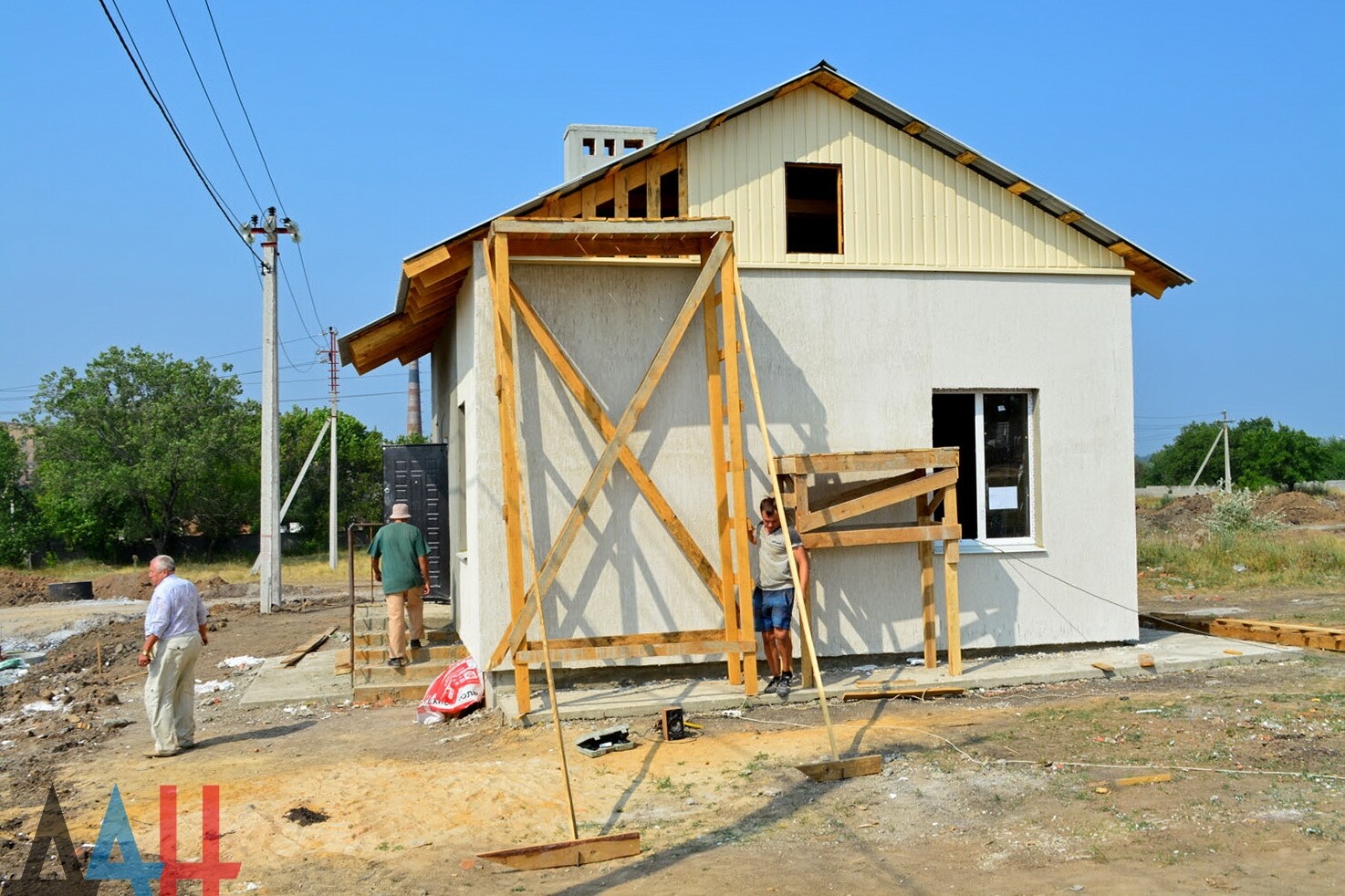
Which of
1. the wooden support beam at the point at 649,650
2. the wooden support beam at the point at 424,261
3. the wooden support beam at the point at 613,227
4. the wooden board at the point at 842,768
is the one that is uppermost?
the wooden support beam at the point at 613,227

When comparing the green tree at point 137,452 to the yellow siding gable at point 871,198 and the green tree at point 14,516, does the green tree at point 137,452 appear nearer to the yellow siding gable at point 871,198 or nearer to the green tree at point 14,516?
the green tree at point 14,516

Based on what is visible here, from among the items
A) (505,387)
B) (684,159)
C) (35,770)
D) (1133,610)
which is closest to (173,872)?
(35,770)

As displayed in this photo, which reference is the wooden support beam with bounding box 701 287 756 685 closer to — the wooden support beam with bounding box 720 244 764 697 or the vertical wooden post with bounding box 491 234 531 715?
the wooden support beam with bounding box 720 244 764 697

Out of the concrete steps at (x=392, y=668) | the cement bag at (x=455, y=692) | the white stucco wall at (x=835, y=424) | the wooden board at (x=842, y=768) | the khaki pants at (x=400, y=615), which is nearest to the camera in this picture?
the wooden board at (x=842, y=768)

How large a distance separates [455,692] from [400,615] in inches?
59.0

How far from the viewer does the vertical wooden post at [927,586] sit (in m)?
9.89

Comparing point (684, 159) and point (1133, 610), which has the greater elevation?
point (684, 159)

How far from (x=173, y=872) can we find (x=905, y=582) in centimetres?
677

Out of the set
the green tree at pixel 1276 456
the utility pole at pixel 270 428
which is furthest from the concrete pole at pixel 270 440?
the green tree at pixel 1276 456

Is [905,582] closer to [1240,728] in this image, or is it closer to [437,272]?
[1240,728]

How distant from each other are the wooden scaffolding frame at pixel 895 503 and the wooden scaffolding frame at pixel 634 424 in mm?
556

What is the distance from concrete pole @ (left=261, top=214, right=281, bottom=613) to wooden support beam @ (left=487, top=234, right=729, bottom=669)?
1351 cm

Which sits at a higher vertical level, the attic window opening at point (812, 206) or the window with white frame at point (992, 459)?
the attic window opening at point (812, 206)

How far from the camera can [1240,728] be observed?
780 centimetres
